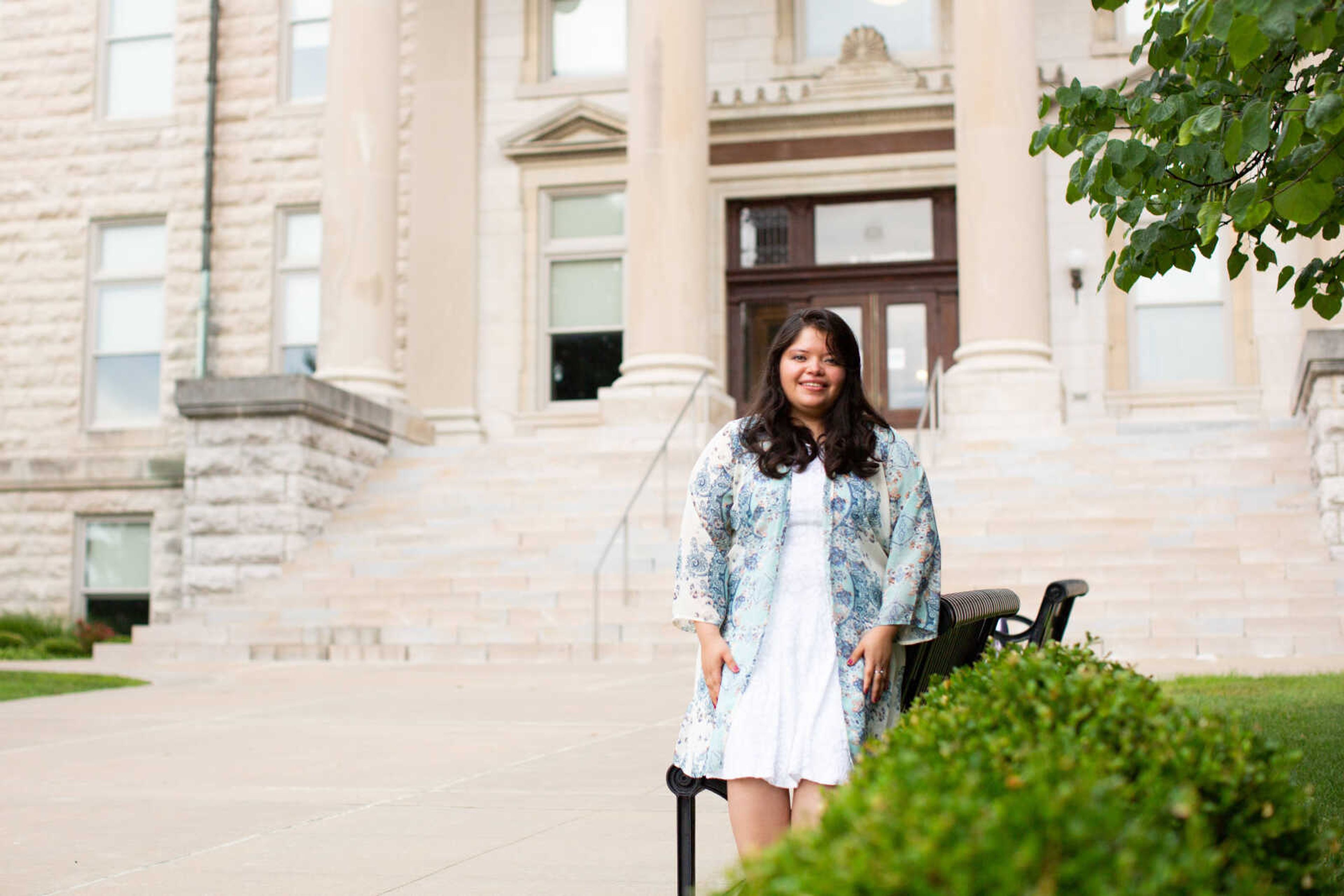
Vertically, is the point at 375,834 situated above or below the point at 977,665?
below

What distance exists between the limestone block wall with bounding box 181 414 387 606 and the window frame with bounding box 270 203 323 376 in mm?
7384

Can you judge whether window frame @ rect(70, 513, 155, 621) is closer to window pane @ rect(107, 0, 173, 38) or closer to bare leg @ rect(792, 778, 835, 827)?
window pane @ rect(107, 0, 173, 38)

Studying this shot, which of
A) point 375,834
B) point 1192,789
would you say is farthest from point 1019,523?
point 1192,789

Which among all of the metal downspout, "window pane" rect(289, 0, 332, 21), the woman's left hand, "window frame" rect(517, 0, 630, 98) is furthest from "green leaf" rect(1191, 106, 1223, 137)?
"window pane" rect(289, 0, 332, 21)

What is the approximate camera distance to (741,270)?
68.4 ft

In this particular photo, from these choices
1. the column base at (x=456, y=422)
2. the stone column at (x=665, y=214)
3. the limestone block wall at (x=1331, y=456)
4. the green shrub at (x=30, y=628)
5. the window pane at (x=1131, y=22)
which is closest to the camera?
the limestone block wall at (x=1331, y=456)

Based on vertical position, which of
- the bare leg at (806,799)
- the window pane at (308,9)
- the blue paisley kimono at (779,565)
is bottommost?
the bare leg at (806,799)

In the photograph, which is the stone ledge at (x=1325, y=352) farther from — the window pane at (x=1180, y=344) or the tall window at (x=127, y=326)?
the tall window at (x=127, y=326)

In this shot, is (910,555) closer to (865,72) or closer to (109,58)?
(865,72)

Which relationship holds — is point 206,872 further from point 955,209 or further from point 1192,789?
point 955,209

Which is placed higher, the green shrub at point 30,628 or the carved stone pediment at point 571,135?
the carved stone pediment at point 571,135

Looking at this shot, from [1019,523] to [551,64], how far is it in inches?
473

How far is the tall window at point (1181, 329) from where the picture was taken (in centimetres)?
1961

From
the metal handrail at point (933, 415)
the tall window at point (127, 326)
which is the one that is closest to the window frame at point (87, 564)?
the tall window at point (127, 326)
